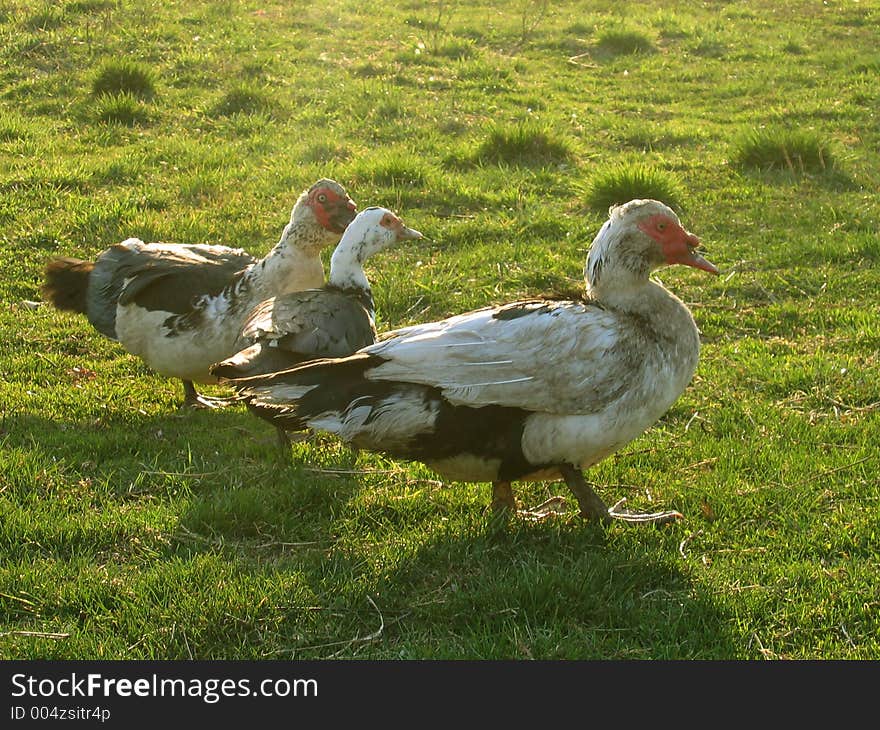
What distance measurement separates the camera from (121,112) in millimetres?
10438

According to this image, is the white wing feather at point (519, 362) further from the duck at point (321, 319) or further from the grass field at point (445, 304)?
the duck at point (321, 319)

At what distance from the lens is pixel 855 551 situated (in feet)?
14.3

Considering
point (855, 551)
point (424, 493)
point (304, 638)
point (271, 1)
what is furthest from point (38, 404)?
point (271, 1)

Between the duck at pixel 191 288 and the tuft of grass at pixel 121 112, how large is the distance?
431cm

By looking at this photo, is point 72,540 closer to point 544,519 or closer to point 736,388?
point 544,519

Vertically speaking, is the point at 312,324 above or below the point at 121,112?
below

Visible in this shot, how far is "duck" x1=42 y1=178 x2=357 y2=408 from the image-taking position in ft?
19.4

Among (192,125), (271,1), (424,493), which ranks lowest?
(424,493)

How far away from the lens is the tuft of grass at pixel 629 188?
8305 millimetres

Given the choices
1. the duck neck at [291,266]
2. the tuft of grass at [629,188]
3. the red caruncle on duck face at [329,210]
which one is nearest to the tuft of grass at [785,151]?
the tuft of grass at [629,188]

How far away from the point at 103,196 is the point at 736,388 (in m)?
5.19

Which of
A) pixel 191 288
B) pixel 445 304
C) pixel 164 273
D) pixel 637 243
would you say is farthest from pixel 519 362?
pixel 445 304

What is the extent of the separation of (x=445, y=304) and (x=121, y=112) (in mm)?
4860

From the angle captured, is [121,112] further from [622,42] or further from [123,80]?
[622,42]
